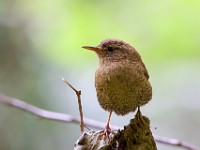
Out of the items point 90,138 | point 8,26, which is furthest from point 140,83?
point 8,26

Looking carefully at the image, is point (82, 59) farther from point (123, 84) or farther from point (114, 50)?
point (123, 84)

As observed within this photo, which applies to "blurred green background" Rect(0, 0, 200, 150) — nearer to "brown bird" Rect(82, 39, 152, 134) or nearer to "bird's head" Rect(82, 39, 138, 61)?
"bird's head" Rect(82, 39, 138, 61)

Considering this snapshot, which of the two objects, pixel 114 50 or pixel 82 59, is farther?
pixel 82 59

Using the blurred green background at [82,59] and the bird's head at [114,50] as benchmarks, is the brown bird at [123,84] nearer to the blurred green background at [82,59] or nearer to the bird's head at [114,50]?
the bird's head at [114,50]

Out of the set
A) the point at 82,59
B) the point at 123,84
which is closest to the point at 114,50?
the point at 123,84

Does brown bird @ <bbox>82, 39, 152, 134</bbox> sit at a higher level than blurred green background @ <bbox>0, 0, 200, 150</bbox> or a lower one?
higher

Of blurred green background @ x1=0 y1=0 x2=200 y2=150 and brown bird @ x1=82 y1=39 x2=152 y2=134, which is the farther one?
blurred green background @ x1=0 y1=0 x2=200 y2=150

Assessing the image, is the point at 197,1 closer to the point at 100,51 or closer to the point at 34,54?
the point at 34,54

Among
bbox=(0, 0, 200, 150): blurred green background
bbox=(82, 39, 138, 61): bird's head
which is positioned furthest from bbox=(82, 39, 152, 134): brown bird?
bbox=(0, 0, 200, 150): blurred green background
